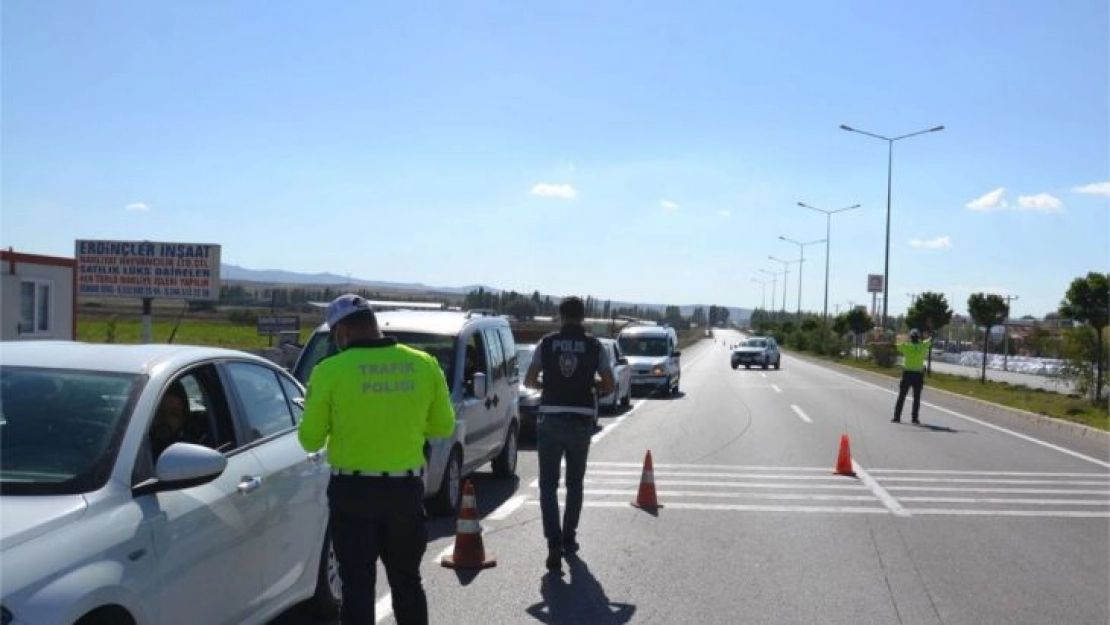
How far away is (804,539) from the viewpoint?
881 cm

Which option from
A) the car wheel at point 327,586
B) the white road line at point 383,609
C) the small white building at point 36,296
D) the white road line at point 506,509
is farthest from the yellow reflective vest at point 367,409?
the small white building at point 36,296

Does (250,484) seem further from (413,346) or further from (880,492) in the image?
(880,492)

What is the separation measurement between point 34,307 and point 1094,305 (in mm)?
27092

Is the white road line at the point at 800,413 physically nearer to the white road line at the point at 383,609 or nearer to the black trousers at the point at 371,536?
the white road line at the point at 383,609

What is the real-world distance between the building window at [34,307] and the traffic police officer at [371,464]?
19476 millimetres

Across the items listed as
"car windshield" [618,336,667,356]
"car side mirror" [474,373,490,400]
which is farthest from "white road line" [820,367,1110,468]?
"car side mirror" [474,373,490,400]

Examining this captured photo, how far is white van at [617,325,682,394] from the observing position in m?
27.1

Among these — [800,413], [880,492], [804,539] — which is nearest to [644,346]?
[800,413]

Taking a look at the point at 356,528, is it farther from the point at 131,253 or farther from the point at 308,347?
the point at 131,253

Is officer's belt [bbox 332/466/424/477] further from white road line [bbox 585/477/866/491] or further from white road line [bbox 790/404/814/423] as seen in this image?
white road line [bbox 790/404/814/423]

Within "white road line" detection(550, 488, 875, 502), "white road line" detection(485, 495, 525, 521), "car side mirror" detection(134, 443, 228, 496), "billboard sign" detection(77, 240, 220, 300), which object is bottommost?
"white road line" detection(485, 495, 525, 521)

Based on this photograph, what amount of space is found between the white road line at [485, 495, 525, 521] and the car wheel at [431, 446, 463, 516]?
1.14ft

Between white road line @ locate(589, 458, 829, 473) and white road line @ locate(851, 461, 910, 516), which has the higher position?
white road line @ locate(851, 461, 910, 516)

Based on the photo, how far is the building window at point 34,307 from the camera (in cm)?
2181
